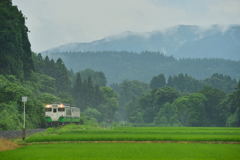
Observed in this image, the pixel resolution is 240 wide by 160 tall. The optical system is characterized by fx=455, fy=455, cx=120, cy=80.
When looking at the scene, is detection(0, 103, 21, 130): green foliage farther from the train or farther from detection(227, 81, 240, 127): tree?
detection(227, 81, 240, 127): tree

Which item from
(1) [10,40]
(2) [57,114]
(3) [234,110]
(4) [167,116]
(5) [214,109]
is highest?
(1) [10,40]

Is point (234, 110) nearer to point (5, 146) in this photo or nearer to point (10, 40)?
point (10, 40)

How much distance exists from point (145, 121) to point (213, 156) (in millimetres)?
149728

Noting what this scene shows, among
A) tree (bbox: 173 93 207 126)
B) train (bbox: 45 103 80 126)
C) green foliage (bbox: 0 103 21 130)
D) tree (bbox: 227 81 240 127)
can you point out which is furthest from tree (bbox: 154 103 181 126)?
green foliage (bbox: 0 103 21 130)

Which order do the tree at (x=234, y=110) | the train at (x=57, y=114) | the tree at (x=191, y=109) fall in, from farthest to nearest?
the tree at (x=191, y=109), the tree at (x=234, y=110), the train at (x=57, y=114)

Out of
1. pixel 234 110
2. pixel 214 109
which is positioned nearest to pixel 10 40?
pixel 234 110

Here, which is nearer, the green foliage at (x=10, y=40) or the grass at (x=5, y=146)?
the grass at (x=5, y=146)

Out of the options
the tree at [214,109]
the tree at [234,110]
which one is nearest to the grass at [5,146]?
the tree at [234,110]

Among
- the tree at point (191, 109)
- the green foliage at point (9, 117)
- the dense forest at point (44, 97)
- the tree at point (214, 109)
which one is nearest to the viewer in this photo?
the green foliage at point (9, 117)

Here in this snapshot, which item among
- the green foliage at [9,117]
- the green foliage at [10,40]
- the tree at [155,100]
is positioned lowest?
the green foliage at [9,117]

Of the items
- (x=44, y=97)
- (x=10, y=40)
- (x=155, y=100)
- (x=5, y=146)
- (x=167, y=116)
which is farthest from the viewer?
(x=155, y=100)

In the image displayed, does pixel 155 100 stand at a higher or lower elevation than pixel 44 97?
higher

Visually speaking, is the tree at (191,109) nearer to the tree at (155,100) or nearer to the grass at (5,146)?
the tree at (155,100)

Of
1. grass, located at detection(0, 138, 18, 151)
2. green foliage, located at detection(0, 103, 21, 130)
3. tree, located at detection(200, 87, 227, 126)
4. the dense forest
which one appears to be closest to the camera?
Answer: grass, located at detection(0, 138, 18, 151)
